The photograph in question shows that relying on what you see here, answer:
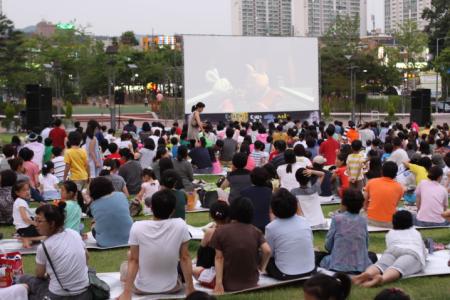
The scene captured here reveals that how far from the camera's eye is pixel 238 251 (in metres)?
5.18

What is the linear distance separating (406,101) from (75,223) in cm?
3328

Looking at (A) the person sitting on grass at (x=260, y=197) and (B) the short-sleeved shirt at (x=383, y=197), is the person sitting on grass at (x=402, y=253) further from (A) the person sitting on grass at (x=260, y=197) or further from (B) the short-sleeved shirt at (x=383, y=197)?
(B) the short-sleeved shirt at (x=383, y=197)

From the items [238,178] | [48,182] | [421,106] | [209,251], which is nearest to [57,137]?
[48,182]

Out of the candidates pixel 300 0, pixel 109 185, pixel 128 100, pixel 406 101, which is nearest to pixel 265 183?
pixel 109 185

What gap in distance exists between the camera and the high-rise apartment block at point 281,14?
84625 mm

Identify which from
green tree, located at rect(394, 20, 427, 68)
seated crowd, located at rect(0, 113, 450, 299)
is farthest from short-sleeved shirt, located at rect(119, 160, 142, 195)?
green tree, located at rect(394, 20, 427, 68)

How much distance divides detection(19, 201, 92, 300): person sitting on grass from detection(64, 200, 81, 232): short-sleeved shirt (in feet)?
5.59

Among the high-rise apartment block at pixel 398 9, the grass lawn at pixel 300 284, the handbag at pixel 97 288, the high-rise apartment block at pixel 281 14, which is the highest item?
the high-rise apartment block at pixel 398 9

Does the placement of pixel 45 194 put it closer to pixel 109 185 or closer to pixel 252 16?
pixel 109 185

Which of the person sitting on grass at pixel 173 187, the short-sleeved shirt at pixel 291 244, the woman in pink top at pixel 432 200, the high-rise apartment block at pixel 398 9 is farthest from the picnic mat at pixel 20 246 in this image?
the high-rise apartment block at pixel 398 9

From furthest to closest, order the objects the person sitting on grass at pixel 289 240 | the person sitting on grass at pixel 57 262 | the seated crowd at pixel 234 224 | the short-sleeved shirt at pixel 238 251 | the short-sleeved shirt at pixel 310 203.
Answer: the short-sleeved shirt at pixel 310 203
the person sitting on grass at pixel 289 240
the short-sleeved shirt at pixel 238 251
the seated crowd at pixel 234 224
the person sitting on grass at pixel 57 262

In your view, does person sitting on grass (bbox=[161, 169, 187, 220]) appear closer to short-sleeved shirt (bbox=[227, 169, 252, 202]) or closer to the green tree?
short-sleeved shirt (bbox=[227, 169, 252, 202])

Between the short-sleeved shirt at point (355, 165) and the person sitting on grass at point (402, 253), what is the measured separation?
319 centimetres

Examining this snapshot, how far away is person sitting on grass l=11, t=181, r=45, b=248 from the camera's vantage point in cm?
692
